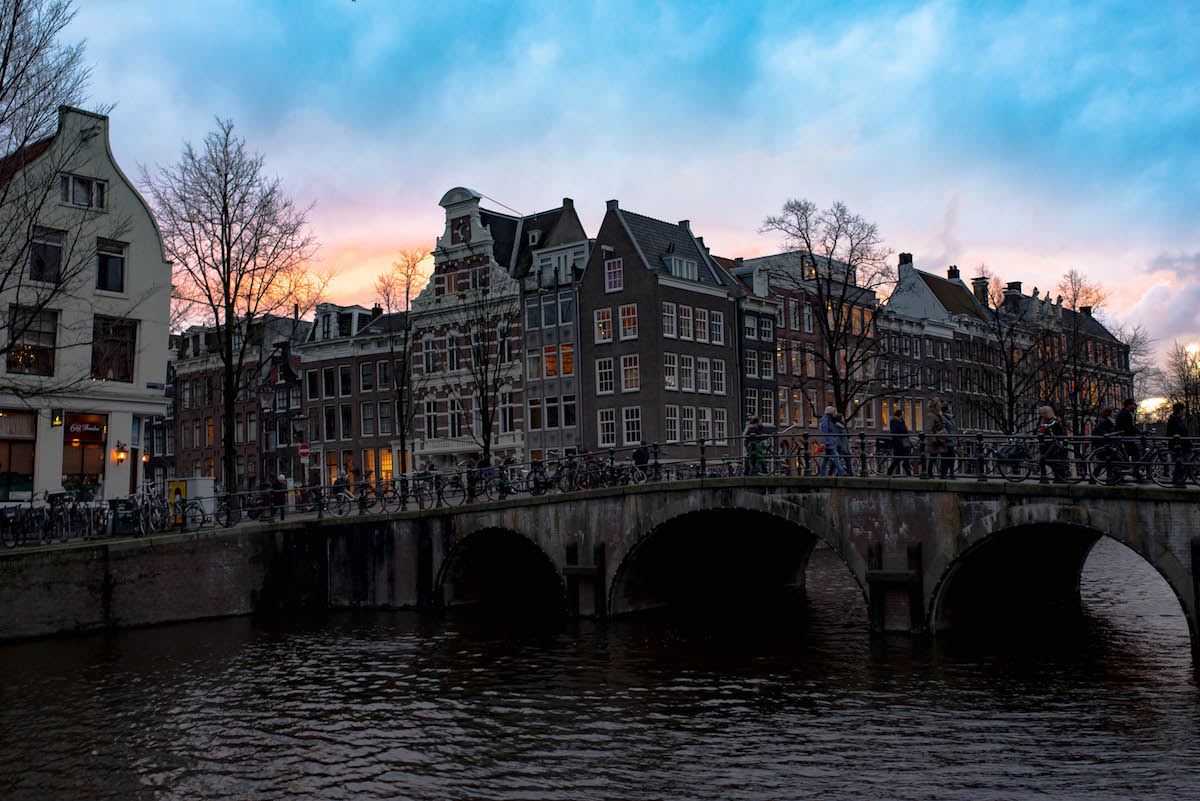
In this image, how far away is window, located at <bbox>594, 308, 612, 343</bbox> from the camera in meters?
50.4

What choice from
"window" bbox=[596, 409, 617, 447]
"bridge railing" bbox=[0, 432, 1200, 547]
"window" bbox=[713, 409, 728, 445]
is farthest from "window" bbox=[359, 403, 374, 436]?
"bridge railing" bbox=[0, 432, 1200, 547]

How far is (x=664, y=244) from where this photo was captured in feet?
171

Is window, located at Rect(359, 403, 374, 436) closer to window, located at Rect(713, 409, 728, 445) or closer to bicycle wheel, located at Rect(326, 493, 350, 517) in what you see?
window, located at Rect(713, 409, 728, 445)

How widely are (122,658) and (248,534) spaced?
677 centimetres

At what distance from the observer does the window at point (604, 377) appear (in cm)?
5019

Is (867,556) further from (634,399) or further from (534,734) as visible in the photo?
(634,399)

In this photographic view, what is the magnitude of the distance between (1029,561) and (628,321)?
1098 inches

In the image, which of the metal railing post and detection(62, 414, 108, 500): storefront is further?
detection(62, 414, 108, 500): storefront

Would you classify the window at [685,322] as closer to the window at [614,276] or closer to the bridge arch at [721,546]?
the window at [614,276]

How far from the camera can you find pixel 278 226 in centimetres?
3180

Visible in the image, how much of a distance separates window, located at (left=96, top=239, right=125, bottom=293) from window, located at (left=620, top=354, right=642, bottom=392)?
22.6 metres

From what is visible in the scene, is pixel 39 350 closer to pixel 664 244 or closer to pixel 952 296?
pixel 664 244

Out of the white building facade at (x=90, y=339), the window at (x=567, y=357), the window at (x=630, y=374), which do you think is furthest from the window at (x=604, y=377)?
the white building facade at (x=90, y=339)

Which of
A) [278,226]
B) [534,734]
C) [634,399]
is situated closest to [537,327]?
[634,399]
